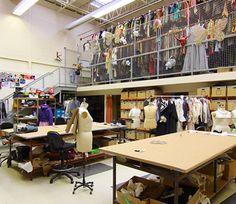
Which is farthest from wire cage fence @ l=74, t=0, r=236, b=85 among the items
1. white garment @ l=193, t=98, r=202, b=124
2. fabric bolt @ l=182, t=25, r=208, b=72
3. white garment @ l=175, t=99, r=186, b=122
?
white garment @ l=175, t=99, r=186, b=122

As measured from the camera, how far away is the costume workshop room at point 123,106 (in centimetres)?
286

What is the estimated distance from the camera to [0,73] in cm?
884

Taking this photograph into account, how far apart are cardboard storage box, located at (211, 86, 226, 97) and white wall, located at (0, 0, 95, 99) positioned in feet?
25.9

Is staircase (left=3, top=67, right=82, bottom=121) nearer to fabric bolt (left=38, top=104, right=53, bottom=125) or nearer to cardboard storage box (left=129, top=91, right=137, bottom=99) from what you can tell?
fabric bolt (left=38, top=104, right=53, bottom=125)

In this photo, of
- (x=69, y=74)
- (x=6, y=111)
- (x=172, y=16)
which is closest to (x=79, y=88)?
(x=69, y=74)

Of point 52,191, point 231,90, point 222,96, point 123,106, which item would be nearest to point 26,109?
point 123,106

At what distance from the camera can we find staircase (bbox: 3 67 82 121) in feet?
30.1

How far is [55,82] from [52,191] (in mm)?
7319

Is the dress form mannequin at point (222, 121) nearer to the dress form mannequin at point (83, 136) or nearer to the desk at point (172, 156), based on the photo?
the desk at point (172, 156)

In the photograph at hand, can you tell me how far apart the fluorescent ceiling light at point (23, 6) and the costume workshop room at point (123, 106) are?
54 mm

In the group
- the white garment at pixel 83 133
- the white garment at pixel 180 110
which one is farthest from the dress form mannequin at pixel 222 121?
the white garment at pixel 83 133

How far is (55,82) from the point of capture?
33.3 feet

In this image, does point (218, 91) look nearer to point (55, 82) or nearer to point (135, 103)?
point (135, 103)

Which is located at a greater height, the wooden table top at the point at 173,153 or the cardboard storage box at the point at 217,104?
the cardboard storage box at the point at 217,104
